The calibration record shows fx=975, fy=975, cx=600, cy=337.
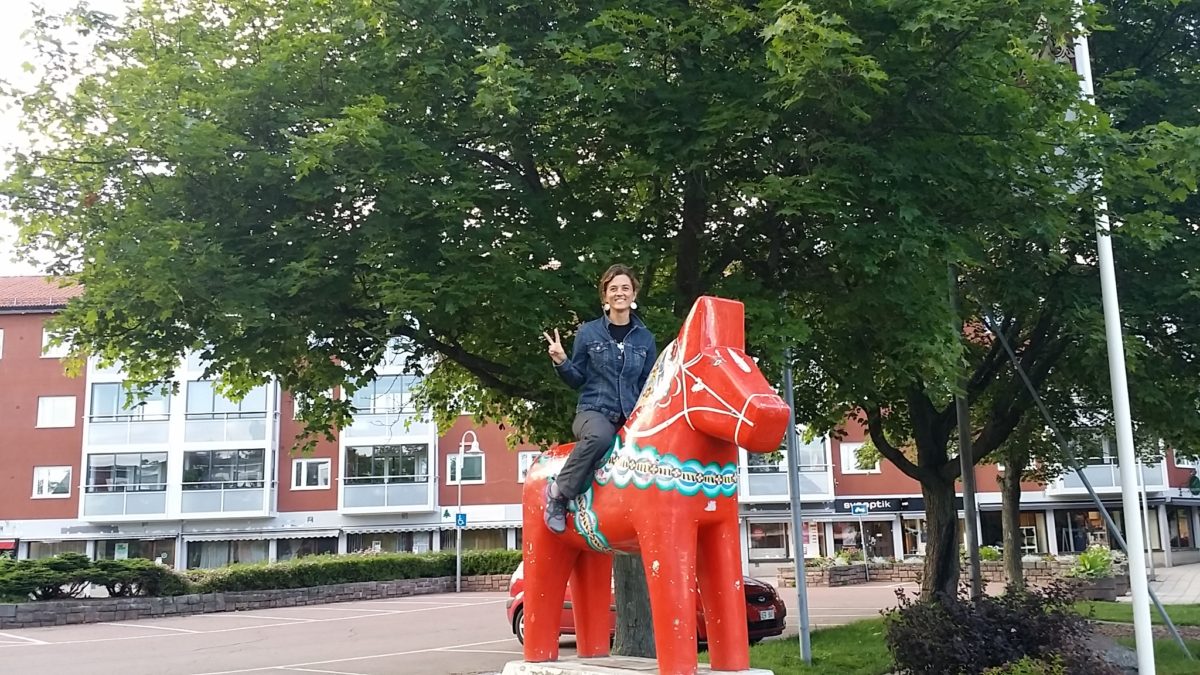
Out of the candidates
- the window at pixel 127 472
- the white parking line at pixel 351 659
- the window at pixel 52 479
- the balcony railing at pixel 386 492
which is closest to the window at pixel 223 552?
the window at pixel 127 472

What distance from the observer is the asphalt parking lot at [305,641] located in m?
16.9

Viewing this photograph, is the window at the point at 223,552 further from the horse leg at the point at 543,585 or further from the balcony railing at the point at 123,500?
the horse leg at the point at 543,585

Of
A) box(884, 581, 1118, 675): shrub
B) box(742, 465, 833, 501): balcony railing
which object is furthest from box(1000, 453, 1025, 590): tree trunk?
box(742, 465, 833, 501): balcony railing

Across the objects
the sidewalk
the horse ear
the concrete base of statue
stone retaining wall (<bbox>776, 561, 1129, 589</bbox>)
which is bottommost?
the sidewalk

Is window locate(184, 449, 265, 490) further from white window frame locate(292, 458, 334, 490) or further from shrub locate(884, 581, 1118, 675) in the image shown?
shrub locate(884, 581, 1118, 675)

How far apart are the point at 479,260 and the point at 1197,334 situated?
9923mm

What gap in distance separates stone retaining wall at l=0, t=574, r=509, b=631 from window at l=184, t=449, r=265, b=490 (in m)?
12.7

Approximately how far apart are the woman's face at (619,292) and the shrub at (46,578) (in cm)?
2544

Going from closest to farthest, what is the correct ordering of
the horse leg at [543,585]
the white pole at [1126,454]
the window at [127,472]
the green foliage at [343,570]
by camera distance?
1. the horse leg at [543,585]
2. the white pole at [1126,454]
3. the green foliage at [343,570]
4. the window at [127,472]

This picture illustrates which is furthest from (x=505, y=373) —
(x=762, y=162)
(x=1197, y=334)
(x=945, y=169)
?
(x=1197, y=334)

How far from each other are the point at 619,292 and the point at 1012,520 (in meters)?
20.4

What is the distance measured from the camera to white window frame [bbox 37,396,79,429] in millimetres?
44406

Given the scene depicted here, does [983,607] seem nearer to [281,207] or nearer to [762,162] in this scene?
[762,162]

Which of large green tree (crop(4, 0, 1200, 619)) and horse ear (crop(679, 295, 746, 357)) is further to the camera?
large green tree (crop(4, 0, 1200, 619))
